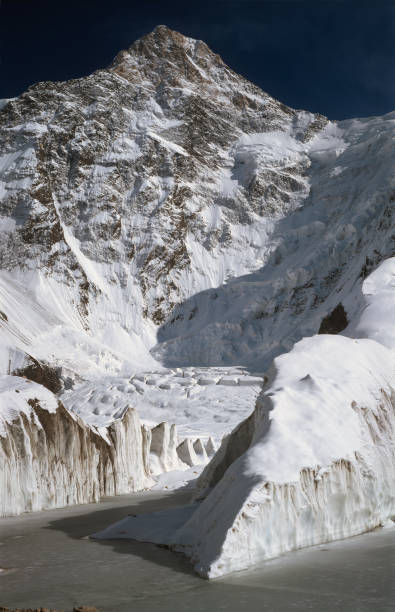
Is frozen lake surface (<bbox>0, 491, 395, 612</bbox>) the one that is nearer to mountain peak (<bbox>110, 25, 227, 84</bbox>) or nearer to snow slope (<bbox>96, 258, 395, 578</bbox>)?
snow slope (<bbox>96, 258, 395, 578</bbox>)

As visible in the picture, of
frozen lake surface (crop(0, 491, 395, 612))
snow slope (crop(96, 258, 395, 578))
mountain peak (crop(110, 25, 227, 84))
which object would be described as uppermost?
mountain peak (crop(110, 25, 227, 84))

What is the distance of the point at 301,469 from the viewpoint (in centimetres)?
837

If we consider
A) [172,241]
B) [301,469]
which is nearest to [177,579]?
[301,469]

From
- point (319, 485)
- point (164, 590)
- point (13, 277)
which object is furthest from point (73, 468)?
point (13, 277)

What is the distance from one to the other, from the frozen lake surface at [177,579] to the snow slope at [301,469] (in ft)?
0.96

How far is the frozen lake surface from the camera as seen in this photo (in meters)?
5.86

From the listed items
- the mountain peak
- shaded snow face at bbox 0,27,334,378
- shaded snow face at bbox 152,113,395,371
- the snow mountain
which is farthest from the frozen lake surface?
the mountain peak

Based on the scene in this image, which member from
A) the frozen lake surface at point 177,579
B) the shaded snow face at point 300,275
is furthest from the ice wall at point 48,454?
the shaded snow face at point 300,275

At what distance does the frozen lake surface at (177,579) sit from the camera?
586 cm

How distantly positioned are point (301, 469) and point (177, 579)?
236 cm

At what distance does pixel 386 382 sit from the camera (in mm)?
11766

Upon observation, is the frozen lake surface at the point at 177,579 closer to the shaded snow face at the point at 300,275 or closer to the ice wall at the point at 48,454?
the ice wall at the point at 48,454

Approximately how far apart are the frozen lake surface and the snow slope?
0.96 ft

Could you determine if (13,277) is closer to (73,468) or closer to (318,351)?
(73,468)
